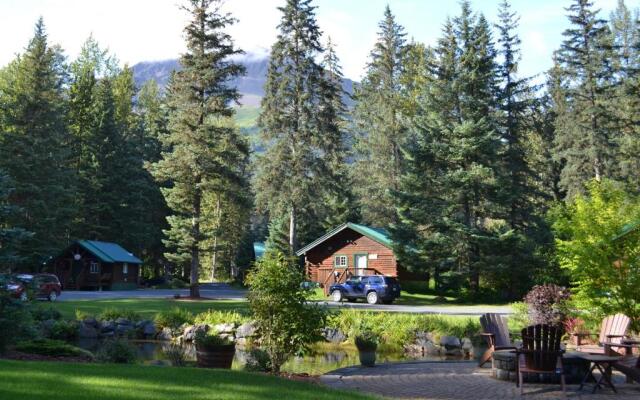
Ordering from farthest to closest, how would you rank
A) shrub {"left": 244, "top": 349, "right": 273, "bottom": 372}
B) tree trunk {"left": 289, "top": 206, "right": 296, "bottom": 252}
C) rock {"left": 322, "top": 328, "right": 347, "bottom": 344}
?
tree trunk {"left": 289, "top": 206, "right": 296, "bottom": 252} → rock {"left": 322, "top": 328, "right": 347, "bottom": 344} → shrub {"left": 244, "top": 349, "right": 273, "bottom": 372}

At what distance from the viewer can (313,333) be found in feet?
37.6

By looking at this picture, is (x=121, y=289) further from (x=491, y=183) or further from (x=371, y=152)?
(x=491, y=183)

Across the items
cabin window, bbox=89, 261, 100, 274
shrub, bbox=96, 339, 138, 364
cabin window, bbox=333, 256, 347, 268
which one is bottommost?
shrub, bbox=96, 339, 138, 364

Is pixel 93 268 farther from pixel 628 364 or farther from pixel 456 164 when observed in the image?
pixel 628 364

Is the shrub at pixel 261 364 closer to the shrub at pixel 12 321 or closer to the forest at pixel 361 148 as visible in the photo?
the shrub at pixel 12 321

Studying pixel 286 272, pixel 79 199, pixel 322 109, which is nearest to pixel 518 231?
pixel 322 109

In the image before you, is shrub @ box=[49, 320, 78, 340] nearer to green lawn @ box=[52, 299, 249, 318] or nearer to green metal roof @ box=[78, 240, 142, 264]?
green lawn @ box=[52, 299, 249, 318]

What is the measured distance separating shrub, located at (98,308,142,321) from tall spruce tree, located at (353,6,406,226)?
28.4m

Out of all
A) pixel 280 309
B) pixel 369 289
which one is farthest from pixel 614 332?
pixel 369 289

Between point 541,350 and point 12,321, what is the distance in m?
9.66

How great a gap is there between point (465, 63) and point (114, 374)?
31239 millimetres

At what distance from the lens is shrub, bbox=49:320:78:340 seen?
1984cm

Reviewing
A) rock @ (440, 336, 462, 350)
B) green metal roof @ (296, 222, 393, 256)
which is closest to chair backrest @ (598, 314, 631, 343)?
rock @ (440, 336, 462, 350)


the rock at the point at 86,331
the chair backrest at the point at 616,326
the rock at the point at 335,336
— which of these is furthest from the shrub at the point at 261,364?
the rock at the point at 86,331
